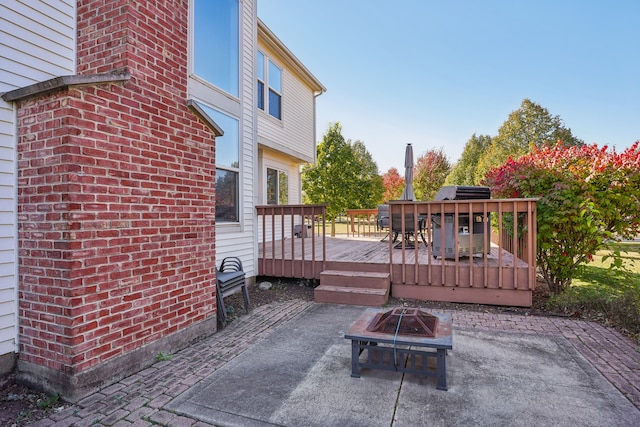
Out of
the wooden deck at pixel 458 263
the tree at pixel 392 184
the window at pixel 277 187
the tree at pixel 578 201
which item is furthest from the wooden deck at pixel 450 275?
the tree at pixel 392 184

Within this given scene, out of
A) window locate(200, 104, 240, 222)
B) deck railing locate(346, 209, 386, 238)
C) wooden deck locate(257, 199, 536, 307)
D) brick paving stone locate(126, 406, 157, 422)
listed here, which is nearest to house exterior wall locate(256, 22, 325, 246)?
window locate(200, 104, 240, 222)

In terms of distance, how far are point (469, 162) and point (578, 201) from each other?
29.3m

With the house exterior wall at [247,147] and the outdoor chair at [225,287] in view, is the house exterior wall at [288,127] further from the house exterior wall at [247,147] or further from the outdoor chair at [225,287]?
the outdoor chair at [225,287]

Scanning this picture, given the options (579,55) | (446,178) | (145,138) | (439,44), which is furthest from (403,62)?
(446,178)

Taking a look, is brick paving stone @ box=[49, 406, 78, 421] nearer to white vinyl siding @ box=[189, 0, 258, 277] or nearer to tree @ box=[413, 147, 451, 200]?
white vinyl siding @ box=[189, 0, 258, 277]

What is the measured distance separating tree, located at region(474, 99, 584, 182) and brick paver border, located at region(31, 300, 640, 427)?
22275 mm

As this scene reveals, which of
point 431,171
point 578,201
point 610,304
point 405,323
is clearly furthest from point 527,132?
point 405,323

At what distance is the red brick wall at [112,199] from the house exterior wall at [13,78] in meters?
0.08

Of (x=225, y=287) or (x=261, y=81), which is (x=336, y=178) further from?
(x=225, y=287)

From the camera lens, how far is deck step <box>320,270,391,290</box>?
475 cm

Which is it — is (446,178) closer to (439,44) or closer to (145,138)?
(439,44)

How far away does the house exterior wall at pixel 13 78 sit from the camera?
241 cm

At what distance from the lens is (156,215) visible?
2.84 m

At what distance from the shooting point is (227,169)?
17.9 ft
